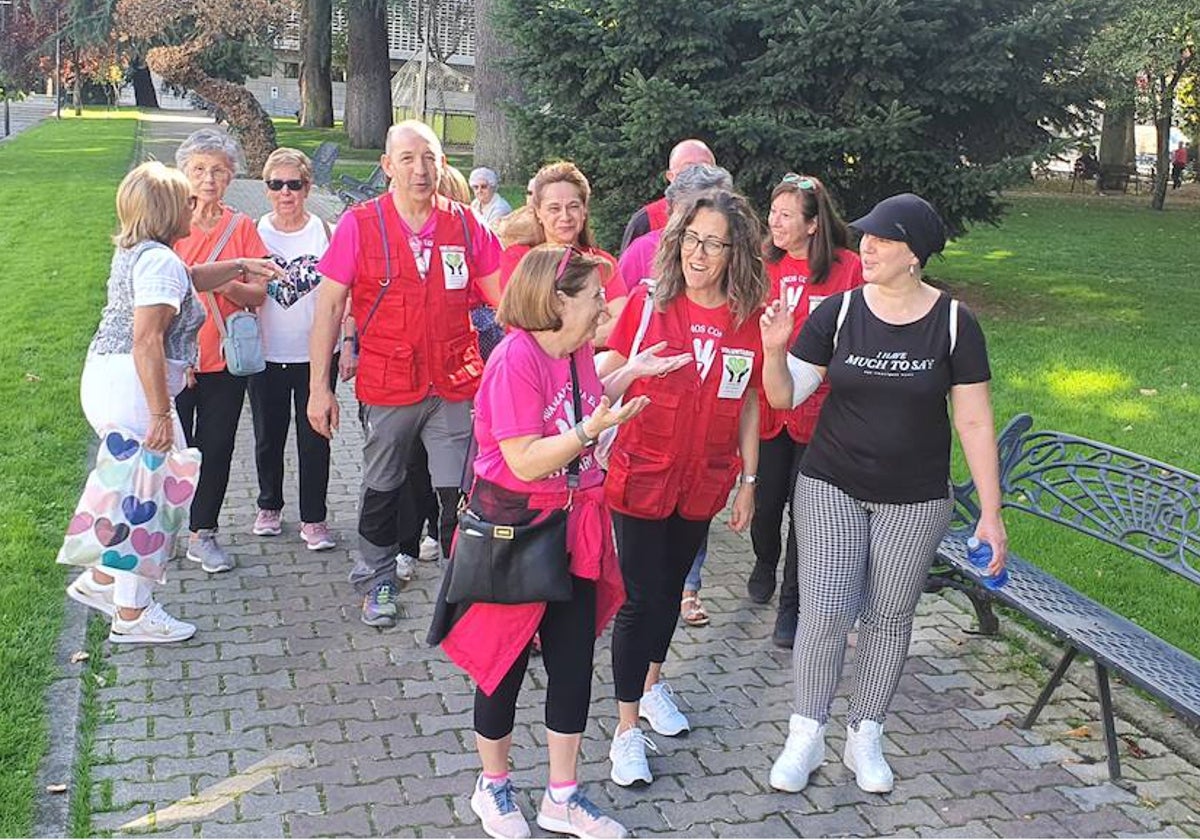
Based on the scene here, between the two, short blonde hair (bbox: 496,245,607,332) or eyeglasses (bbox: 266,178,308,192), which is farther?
eyeglasses (bbox: 266,178,308,192)

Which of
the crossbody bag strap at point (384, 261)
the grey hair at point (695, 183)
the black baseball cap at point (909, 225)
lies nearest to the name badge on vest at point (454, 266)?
the crossbody bag strap at point (384, 261)

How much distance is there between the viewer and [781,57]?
10766 millimetres

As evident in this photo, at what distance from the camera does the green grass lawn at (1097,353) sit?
6.06 metres

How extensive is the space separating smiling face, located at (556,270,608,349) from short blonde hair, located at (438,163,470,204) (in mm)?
1972

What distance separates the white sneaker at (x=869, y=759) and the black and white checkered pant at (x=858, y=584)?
4 centimetres

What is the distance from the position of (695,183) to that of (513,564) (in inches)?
61.5

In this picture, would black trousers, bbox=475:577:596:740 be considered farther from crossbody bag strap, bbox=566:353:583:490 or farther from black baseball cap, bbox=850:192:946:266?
black baseball cap, bbox=850:192:946:266

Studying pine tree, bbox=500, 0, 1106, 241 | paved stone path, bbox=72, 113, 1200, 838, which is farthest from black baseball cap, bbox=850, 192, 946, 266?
pine tree, bbox=500, 0, 1106, 241

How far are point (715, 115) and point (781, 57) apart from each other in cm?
74

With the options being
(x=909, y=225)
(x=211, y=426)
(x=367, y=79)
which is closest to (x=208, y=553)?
(x=211, y=426)

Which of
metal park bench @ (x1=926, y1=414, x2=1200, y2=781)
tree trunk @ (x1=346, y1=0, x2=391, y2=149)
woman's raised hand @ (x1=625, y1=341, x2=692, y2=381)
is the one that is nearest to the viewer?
woman's raised hand @ (x1=625, y1=341, x2=692, y2=381)

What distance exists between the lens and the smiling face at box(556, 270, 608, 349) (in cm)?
345

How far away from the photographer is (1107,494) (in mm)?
5086

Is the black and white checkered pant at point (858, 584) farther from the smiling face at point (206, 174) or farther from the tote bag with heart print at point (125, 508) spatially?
the smiling face at point (206, 174)
